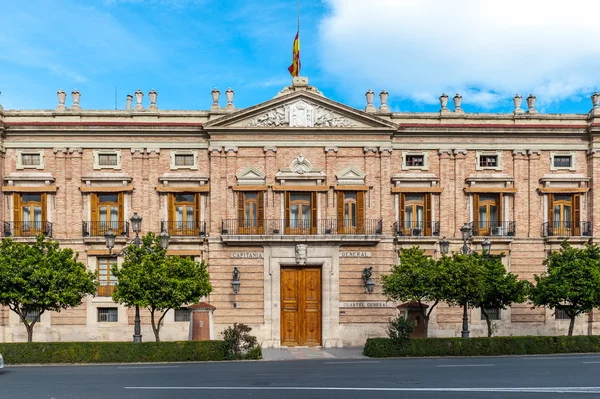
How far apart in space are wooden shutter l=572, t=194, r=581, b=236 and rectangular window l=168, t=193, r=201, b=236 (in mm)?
21162

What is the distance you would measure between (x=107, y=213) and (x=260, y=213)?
8.55 metres

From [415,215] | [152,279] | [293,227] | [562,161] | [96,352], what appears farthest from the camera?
[562,161]

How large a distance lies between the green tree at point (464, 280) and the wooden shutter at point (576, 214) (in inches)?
399

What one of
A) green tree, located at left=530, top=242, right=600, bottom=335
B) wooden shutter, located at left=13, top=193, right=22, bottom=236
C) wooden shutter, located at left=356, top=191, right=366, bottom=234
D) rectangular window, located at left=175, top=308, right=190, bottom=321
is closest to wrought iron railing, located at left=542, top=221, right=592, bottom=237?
green tree, located at left=530, top=242, right=600, bottom=335

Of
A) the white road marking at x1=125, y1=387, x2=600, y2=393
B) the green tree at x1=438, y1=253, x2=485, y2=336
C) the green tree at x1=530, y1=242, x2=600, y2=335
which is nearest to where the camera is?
the white road marking at x1=125, y1=387, x2=600, y2=393

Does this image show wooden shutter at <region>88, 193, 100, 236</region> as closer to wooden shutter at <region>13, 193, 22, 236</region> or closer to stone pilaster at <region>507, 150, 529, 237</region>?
wooden shutter at <region>13, 193, 22, 236</region>

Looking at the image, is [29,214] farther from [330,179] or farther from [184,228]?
[330,179]

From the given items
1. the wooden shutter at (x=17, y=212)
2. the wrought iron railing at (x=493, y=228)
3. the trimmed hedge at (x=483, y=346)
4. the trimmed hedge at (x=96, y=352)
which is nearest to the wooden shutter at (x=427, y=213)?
the wrought iron railing at (x=493, y=228)

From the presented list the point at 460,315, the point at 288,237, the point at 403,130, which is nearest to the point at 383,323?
the point at 460,315

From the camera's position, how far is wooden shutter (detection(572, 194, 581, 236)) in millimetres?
35969

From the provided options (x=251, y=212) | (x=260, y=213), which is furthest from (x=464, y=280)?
(x=251, y=212)

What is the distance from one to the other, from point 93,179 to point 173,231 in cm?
523

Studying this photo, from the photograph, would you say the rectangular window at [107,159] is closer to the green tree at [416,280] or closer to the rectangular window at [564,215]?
the green tree at [416,280]

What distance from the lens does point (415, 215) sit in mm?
35938
